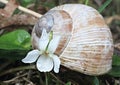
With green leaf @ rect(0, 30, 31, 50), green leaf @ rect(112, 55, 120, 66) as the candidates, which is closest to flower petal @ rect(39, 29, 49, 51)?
green leaf @ rect(0, 30, 31, 50)

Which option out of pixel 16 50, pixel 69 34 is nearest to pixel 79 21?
pixel 69 34

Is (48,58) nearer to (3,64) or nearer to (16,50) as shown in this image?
(16,50)

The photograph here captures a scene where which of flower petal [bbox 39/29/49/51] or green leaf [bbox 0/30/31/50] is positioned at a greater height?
flower petal [bbox 39/29/49/51]

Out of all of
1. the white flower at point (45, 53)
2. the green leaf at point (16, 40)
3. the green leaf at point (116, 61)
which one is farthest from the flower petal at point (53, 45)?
the green leaf at point (116, 61)

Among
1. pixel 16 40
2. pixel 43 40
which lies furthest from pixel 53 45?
pixel 16 40

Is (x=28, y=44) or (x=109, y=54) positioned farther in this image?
(x=28, y=44)

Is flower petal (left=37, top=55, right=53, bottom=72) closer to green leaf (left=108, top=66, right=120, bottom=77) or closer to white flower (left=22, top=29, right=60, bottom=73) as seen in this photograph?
white flower (left=22, top=29, right=60, bottom=73)

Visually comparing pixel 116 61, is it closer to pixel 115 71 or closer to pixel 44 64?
pixel 115 71
